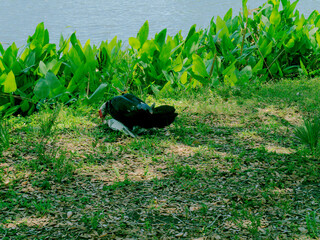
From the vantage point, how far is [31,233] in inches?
88.0

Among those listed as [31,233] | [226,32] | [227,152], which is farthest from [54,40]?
[31,233]

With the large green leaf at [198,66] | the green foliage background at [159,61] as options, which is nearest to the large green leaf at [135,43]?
the green foliage background at [159,61]

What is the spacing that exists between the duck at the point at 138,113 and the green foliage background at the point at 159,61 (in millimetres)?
562

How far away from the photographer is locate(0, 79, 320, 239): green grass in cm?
229

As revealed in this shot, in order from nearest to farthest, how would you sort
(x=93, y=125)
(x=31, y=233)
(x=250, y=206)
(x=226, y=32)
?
(x=31, y=233) → (x=250, y=206) → (x=93, y=125) → (x=226, y=32)

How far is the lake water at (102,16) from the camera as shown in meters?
6.57

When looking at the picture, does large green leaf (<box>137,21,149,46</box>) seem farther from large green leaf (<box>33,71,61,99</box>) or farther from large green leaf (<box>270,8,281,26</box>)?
large green leaf (<box>270,8,281,26</box>)

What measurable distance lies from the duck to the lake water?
2880 millimetres

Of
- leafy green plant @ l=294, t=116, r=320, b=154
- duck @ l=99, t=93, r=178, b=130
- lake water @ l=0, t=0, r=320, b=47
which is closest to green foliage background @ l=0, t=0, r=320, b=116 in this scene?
duck @ l=99, t=93, r=178, b=130

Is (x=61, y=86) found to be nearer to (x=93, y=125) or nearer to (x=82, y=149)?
(x=93, y=125)

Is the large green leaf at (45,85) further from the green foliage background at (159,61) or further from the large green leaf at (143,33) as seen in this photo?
the large green leaf at (143,33)

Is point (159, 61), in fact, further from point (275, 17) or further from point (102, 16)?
point (102, 16)

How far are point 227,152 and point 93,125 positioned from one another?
1.37 meters

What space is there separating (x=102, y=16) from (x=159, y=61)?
3.21 metres
